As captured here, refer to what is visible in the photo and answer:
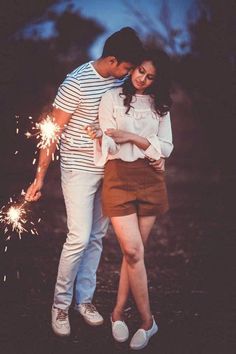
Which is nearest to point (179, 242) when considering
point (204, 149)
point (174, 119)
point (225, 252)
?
point (225, 252)

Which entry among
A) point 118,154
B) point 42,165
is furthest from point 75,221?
point 118,154

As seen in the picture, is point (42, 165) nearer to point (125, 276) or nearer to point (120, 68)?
point (120, 68)

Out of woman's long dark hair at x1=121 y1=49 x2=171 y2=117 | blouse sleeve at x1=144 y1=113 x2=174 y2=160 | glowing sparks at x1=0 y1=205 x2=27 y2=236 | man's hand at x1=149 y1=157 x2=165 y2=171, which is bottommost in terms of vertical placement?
glowing sparks at x1=0 y1=205 x2=27 y2=236

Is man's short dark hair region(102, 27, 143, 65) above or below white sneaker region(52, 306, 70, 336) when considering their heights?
above

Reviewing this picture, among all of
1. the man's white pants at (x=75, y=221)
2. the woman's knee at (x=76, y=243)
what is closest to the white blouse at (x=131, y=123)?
Answer: the man's white pants at (x=75, y=221)

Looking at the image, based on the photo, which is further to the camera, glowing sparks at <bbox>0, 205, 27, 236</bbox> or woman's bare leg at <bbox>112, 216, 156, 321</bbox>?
glowing sparks at <bbox>0, 205, 27, 236</bbox>

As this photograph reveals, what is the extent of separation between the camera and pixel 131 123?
3.79 m

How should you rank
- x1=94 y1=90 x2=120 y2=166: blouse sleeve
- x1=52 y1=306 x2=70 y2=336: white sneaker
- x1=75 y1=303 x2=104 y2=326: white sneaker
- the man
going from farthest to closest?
x1=75 y1=303 x2=104 y2=326: white sneaker
x1=52 y1=306 x2=70 y2=336: white sneaker
the man
x1=94 y1=90 x2=120 y2=166: blouse sleeve

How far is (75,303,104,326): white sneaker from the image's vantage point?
4258mm

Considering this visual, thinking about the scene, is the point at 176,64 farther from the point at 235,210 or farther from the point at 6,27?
the point at 6,27

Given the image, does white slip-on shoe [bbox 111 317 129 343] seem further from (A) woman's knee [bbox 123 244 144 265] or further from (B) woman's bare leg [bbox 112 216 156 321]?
(A) woman's knee [bbox 123 244 144 265]

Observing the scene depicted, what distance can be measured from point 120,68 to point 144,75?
0.23 m

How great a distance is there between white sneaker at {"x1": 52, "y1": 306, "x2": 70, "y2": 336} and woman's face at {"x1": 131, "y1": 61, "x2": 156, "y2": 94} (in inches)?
65.1

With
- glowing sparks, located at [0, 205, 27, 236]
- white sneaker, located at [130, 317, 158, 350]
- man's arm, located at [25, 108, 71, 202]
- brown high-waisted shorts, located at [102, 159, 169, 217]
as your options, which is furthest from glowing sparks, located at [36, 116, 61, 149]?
white sneaker, located at [130, 317, 158, 350]
